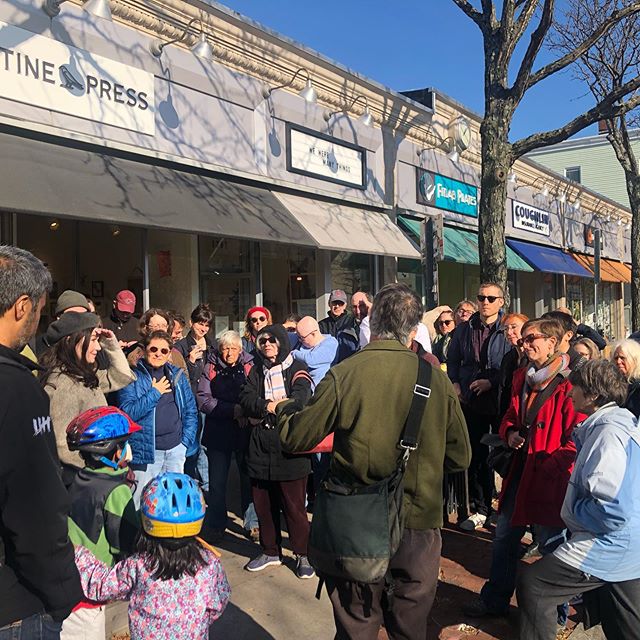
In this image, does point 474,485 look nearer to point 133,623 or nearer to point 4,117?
point 133,623

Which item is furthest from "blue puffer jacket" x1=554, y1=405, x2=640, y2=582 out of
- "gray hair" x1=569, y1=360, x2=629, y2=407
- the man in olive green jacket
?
the man in olive green jacket

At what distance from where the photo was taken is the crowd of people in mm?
1887

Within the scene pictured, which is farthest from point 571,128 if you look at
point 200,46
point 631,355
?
point 631,355

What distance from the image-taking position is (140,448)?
442 centimetres

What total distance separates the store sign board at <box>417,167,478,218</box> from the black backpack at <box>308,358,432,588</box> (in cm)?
1033

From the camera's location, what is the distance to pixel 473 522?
18.0 ft

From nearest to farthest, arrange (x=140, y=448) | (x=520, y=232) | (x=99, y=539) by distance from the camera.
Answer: (x=99, y=539) < (x=140, y=448) < (x=520, y=232)

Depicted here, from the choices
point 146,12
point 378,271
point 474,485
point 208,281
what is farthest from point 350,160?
point 474,485

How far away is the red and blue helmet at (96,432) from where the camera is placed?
279cm

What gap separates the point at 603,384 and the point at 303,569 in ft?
8.04

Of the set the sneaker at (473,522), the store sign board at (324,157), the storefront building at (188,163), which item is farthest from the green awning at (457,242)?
the sneaker at (473,522)

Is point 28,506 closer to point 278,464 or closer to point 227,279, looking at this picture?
point 278,464

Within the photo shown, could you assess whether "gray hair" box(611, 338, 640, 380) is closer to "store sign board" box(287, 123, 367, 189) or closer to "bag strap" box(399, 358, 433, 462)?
"bag strap" box(399, 358, 433, 462)

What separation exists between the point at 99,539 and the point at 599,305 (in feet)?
83.1
